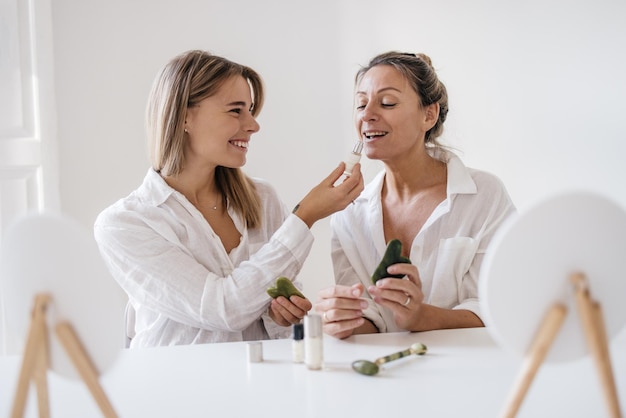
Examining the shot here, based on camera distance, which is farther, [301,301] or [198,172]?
[198,172]

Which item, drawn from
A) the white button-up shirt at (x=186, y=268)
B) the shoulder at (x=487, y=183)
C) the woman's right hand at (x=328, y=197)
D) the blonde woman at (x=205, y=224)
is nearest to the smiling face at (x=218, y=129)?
the blonde woman at (x=205, y=224)

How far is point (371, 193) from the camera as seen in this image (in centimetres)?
201

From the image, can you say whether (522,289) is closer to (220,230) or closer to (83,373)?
(83,373)

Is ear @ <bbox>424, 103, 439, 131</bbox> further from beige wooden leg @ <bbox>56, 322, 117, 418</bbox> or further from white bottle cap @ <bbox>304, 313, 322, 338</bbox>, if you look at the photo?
beige wooden leg @ <bbox>56, 322, 117, 418</bbox>

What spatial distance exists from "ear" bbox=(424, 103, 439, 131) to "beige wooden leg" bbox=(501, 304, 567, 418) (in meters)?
1.27

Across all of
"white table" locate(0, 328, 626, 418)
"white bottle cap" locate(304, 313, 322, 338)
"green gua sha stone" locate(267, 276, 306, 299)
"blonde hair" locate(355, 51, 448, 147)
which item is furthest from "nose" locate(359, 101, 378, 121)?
"white bottle cap" locate(304, 313, 322, 338)

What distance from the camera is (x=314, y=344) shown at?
1.26 m

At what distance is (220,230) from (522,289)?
121 centimetres

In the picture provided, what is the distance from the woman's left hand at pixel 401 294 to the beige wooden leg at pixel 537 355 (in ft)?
2.29

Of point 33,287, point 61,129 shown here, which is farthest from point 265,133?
point 33,287

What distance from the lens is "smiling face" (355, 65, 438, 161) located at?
1928 mm

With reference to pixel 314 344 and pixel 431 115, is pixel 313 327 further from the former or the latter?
pixel 431 115

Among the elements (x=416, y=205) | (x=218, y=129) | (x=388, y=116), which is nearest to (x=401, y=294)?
(x=416, y=205)

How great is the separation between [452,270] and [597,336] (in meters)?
1.02
